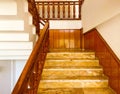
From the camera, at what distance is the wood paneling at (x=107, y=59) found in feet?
12.1

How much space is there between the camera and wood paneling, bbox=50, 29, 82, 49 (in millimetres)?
7043

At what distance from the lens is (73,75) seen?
4348 mm

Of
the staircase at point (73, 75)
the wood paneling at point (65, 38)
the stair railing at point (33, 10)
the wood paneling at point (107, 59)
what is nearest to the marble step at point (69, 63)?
A: the staircase at point (73, 75)

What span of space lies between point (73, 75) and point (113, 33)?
43.0 inches

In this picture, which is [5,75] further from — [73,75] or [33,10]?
[73,75]

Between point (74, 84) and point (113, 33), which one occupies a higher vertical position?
point (113, 33)

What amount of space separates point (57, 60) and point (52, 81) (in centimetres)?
81

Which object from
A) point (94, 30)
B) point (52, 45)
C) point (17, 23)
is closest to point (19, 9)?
point (17, 23)

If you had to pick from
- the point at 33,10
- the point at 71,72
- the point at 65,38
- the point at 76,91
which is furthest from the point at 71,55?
the point at 65,38

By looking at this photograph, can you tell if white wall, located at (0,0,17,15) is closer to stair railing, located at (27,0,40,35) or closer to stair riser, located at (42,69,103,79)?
stair railing, located at (27,0,40,35)

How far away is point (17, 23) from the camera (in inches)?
146

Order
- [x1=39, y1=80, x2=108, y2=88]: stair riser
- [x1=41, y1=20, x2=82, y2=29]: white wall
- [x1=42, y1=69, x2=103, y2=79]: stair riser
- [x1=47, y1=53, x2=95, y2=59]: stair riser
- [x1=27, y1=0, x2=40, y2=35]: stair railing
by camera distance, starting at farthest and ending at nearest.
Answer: [x1=41, y1=20, x2=82, y2=29]: white wall
[x1=47, y1=53, x2=95, y2=59]: stair riser
[x1=42, y1=69, x2=103, y2=79]: stair riser
[x1=27, y1=0, x2=40, y2=35]: stair railing
[x1=39, y1=80, x2=108, y2=88]: stair riser

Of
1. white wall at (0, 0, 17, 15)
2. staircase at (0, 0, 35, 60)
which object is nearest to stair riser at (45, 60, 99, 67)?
staircase at (0, 0, 35, 60)

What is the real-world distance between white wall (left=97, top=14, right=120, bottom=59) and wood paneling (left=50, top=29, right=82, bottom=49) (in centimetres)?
245
